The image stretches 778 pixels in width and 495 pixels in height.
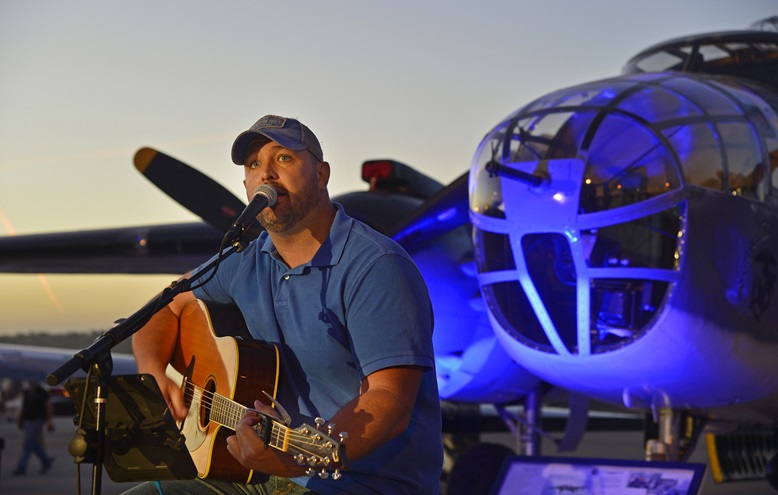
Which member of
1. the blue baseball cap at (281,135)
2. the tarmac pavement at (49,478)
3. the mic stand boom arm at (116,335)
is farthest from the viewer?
the tarmac pavement at (49,478)

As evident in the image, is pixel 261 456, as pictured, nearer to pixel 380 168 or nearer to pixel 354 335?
pixel 354 335

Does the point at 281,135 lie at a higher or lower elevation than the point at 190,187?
higher

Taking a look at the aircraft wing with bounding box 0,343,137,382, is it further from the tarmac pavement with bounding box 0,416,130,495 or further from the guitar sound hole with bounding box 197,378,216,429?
the guitar sound hole with bounding box 197,378,216,429

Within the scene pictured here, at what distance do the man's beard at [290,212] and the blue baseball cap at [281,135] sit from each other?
124mm

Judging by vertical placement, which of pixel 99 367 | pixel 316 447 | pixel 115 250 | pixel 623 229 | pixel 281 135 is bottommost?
pixel 115 250

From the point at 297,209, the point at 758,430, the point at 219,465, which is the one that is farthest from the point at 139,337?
the point at 758,430

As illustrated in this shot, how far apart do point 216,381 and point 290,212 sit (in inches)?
25.3

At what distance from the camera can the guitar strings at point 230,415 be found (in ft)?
8.68

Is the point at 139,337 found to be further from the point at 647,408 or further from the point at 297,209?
the point at 647,408

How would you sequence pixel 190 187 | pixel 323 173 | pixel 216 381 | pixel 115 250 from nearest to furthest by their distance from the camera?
pixel 323 173
pixel 216 381
pixel 190 187
pixel 115 250

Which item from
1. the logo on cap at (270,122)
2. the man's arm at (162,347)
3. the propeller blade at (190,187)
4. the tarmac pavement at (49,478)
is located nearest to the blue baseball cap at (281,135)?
the logo on cap at (270,122)

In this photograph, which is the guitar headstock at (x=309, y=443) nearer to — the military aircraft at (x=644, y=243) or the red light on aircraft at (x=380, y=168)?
the military aircraft at (x=644, y=243)

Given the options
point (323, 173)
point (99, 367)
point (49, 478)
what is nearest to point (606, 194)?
point (323, 173)

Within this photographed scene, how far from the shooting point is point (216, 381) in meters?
3.42
